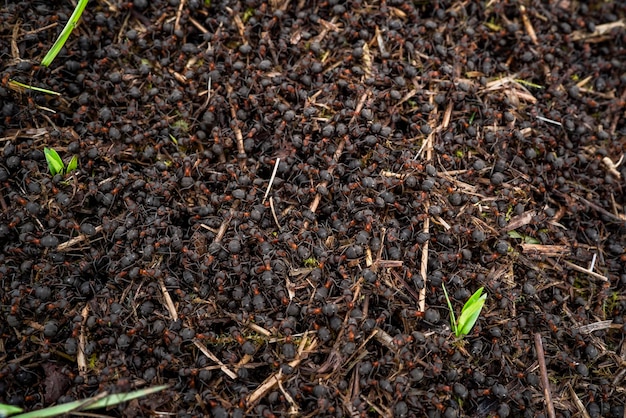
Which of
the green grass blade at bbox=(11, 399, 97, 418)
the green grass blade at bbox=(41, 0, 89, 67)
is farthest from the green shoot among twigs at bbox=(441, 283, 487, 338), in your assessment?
the green grass blade at bbox=(41, 0, 89, 67)

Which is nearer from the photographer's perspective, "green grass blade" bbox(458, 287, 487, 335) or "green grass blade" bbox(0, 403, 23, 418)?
"green grass blade" bbox(0, 403, 23, 418)

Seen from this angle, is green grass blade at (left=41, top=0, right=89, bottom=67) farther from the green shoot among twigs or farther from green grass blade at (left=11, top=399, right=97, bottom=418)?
the green shoot among twigs

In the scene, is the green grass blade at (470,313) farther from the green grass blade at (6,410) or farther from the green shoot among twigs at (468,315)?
the green grass blade at (6,410)

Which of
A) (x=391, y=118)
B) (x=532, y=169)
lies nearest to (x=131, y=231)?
(x=391, y=118)

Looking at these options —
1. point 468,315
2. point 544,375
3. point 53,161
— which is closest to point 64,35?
point 53,161

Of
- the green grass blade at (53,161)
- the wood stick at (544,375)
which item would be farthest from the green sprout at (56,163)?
the wood stick at (544,375)

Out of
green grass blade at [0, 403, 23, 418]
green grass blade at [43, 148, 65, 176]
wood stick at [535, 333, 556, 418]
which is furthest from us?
green grass blade at [43, 148, 65, 176]

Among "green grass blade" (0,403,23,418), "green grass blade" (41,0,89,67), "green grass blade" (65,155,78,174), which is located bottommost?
"green grass blade" (0,403,23,418)

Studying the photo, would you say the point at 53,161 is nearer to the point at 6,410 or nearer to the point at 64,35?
the point at 64,35
